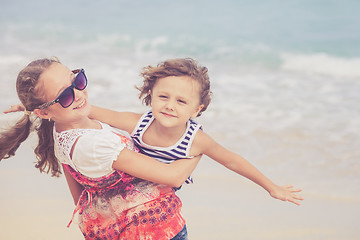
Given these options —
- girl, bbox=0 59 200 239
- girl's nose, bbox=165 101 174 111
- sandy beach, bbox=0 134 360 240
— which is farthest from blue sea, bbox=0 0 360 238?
girl's nose, bbox=165 101 174 111

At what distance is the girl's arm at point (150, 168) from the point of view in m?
2.46

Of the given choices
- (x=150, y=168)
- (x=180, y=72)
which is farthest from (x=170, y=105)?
(x=150, y=168)

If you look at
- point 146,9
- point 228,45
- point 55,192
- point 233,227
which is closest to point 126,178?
point 233,227

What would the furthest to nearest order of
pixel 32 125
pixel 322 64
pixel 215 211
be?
pixel 322 64 < pixel 215 211 < pixel 32 125

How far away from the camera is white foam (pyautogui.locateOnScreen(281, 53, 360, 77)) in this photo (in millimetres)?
10766

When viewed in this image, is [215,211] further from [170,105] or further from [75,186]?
[170,105]

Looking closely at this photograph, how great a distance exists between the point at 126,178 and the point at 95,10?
1416 centimetres

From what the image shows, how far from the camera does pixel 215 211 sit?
15.3 feet

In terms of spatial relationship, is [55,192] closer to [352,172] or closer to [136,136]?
[136,136]

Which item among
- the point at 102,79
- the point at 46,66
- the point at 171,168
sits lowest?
the point at 102,79

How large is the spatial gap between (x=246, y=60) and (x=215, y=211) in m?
7.60

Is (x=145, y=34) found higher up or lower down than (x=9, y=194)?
higher up

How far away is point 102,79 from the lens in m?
9.30

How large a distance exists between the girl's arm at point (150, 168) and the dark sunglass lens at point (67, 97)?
1.07 ft
